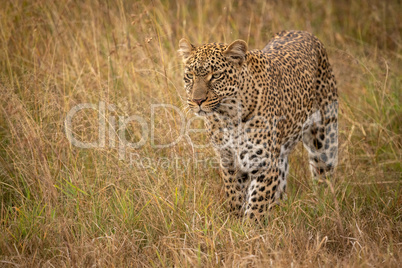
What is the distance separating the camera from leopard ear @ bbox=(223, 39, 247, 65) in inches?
176

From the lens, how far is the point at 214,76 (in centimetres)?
447

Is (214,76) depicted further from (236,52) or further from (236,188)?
(236,188)

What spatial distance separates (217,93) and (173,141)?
0.71 metres

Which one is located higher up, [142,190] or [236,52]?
[236,52]

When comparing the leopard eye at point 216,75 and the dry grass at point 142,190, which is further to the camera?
the leopard eye at point 216,75

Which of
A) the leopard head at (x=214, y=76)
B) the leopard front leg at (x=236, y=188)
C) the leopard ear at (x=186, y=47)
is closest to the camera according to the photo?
the leopard head at (x=214, y=76)

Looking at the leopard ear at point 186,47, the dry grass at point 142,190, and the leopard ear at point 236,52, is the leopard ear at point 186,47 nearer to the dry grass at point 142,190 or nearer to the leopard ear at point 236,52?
the dry grass at point 142,190

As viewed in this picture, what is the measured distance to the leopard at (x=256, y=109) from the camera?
4484 mm

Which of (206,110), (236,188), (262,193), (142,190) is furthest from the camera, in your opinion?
(236,188)

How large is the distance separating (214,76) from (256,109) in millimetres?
536

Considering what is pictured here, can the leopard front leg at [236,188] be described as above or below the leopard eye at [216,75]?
below

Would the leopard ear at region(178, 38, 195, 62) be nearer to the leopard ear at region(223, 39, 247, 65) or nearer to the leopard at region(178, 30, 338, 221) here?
the leopard at region(178, 30, 338, 221)

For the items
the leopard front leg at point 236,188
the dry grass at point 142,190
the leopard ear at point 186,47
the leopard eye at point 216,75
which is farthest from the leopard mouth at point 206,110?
the leopard front leg at point 236,188

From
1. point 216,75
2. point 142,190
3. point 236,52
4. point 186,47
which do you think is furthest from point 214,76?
point 142,190
